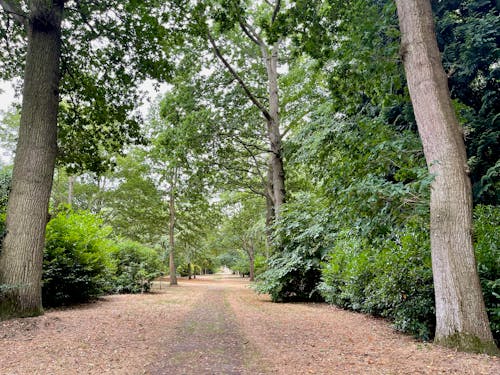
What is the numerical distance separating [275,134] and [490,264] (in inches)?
381

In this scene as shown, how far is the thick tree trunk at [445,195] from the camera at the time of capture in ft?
13.2

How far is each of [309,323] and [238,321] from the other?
4.90 feet

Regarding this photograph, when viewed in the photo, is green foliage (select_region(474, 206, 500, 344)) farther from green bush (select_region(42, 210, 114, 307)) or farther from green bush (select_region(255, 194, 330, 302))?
green bush (select_region(42, 210, 114, 307))

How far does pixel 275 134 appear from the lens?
1325 cm

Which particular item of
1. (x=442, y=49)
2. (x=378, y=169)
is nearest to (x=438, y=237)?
(x=378, y=169)

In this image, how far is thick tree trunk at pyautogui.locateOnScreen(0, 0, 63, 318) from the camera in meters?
5.86

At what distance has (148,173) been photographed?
2208 centimetres

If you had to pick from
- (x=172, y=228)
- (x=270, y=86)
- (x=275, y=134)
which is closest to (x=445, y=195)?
(x=275, y=134)

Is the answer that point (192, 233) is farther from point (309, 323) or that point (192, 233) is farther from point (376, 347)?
point (376, 347)

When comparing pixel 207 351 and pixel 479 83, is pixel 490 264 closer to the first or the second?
pixel 479 83

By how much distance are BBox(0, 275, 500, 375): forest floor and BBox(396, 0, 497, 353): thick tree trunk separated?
14.3 inches

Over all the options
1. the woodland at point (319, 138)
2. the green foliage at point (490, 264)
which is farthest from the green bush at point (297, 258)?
the green foliage at point (490, 264)

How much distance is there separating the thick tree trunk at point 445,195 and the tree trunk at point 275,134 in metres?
7.80

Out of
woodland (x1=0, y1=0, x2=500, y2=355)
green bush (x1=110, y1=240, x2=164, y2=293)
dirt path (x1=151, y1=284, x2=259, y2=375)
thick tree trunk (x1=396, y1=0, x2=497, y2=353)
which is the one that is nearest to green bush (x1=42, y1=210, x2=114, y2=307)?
woodland (x1=0, y1=0, x2=500, y2=355)
